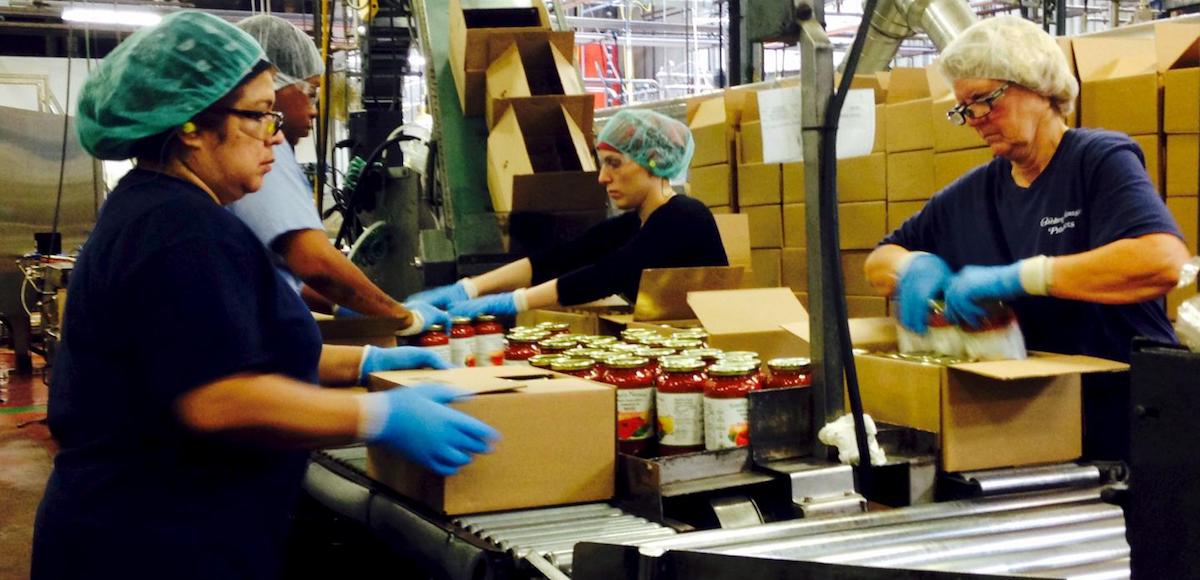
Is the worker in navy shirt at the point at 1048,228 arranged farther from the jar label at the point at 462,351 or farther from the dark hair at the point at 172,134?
the dark hair at the point at 172,134

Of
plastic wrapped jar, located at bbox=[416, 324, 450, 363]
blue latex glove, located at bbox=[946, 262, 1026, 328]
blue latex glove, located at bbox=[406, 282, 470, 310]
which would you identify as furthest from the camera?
blue latex glove, located at bbox=[406, 282, 470, 310]

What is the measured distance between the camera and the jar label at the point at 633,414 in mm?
1742

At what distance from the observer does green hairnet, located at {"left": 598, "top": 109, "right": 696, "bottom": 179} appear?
3281mm

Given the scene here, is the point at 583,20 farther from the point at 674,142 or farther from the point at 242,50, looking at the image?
the point at 242,50

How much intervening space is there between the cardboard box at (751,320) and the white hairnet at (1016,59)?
2.13 ft

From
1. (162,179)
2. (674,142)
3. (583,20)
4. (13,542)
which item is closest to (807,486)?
(162,179)

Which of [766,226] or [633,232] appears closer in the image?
[633,232]

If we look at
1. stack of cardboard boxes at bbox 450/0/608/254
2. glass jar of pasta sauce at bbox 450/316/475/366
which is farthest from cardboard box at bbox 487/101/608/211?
glass jar of pasta sauce at bbox 450/316/475/366

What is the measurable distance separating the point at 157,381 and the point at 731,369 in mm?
843

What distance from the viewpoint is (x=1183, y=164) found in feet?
11.1

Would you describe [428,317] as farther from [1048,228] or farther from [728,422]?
[1048,228]

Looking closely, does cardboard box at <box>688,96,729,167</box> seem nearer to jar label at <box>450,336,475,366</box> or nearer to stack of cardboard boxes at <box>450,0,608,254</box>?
stack of cardboard boxes at <box>450,0,608,254</box>

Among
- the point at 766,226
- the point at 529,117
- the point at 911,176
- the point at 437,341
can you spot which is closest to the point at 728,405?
the point at 437,341

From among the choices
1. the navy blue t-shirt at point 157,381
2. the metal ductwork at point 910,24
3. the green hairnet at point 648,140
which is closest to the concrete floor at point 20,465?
the green hairnet at point 648,140
